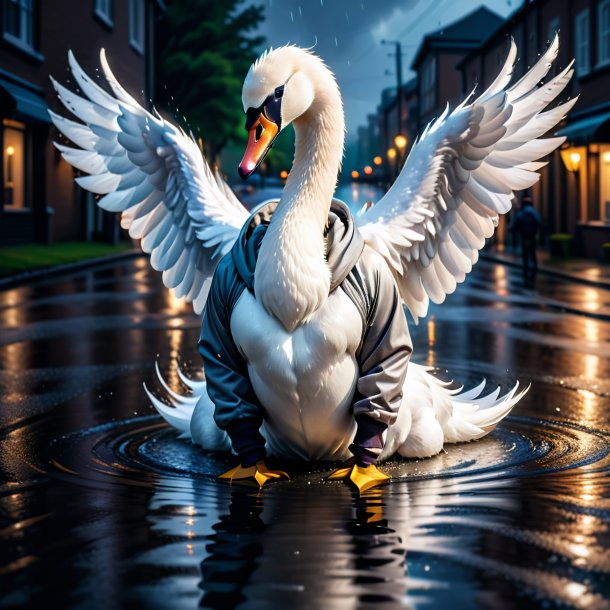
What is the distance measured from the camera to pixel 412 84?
285 feet

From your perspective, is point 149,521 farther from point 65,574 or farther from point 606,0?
point 606,0

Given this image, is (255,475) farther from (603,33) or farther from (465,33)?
(465,33)

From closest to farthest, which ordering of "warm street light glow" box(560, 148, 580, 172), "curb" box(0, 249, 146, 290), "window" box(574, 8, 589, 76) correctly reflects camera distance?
1. "curb" box(0, 249, 146, 290)
2. "warm street light glow" box(560, 148, 580, 172)
3. "window" box(574, 8, 589, 76)

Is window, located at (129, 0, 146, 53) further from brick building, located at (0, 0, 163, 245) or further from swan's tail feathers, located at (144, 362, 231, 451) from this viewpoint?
swan's tail feathers, located at (144, 362, 231, 451)

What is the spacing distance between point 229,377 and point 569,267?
2076cm

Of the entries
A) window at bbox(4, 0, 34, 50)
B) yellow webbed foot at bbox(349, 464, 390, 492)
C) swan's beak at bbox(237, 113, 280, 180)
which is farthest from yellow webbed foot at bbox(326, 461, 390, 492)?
window at bbox(4, 0, 34, 50)

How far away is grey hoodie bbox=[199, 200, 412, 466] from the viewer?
5.13m

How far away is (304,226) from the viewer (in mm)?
4973

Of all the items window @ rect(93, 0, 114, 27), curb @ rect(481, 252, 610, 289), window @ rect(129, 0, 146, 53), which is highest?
window @ rect(129, 0, 146, 53)

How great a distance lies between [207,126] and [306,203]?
45846mm

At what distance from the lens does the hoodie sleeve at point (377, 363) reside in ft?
16.9

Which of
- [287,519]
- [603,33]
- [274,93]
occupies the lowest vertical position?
[287,519]

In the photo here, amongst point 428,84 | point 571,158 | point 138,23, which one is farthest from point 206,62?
point 428,84

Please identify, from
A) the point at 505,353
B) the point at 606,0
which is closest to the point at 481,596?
the point at 505,353
